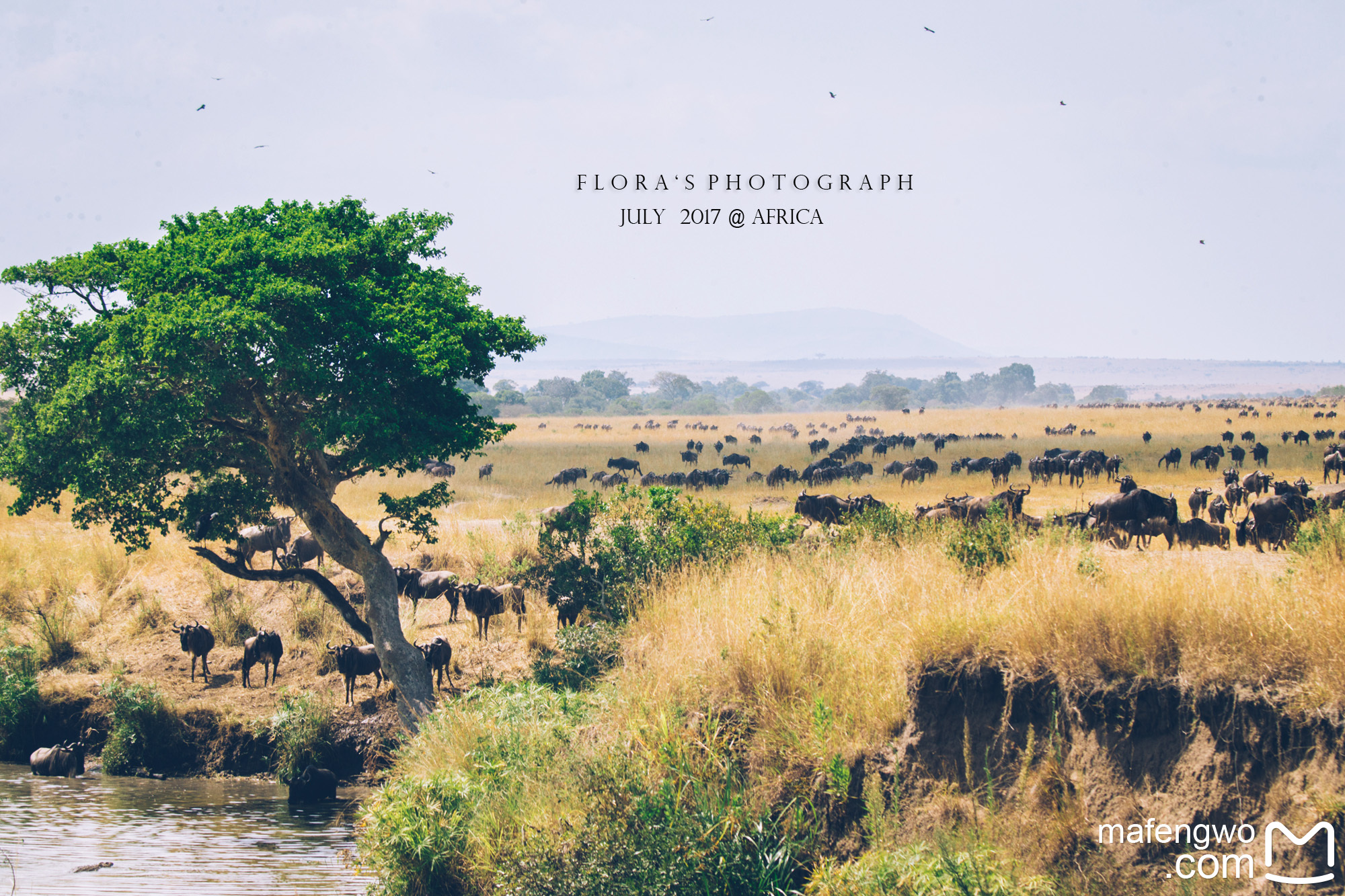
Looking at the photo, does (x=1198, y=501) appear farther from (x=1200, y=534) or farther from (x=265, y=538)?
(x=265, y=538)

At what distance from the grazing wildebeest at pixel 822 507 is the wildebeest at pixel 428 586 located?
9453 mm

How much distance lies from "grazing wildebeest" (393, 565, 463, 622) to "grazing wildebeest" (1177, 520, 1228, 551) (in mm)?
12557

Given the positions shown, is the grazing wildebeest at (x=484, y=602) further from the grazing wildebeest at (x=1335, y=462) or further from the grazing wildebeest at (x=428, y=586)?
the grazing wildebeest at (x=1335, y=462)

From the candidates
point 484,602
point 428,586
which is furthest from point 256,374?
point 428,586

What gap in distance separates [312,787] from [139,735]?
341 centimetres

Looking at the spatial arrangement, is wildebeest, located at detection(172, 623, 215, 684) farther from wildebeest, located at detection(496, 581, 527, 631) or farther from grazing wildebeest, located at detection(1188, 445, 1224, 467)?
grazing wildebeest, located at detection(1188, 445, 1224, 467)

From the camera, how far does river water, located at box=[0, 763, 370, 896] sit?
10.5m

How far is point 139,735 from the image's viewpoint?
15.0 meters

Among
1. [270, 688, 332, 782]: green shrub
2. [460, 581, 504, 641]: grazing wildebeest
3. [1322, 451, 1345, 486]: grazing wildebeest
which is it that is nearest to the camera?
[270, 688, 332, 782]: green shrub

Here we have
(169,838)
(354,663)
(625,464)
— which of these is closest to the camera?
(169,838)

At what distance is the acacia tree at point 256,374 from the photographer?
1195cm

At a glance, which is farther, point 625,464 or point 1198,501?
point 625,464

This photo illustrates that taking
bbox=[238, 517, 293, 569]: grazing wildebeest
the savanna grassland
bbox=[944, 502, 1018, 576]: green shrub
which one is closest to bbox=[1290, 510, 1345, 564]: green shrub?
the savanna grassland

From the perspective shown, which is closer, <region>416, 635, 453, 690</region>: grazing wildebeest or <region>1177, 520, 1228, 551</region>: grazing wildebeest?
<region>416, 635, 453, 690</region>: grazing wildebeest
